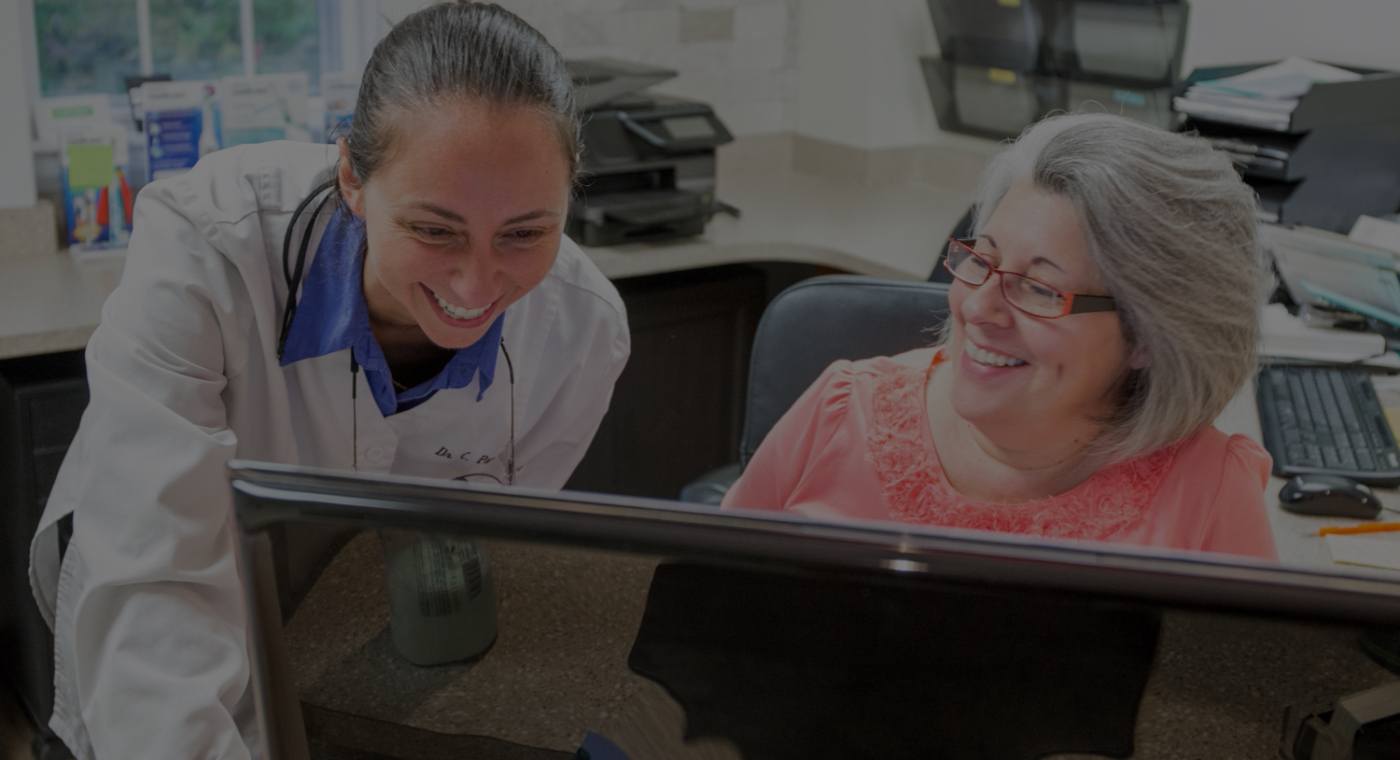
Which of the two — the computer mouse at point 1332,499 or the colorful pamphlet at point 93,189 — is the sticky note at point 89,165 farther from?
the computer mouse at point 1332,499

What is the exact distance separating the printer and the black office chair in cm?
102

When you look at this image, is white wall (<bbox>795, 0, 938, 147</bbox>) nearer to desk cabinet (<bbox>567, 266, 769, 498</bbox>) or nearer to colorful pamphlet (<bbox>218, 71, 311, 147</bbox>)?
desk cabinet (<bbox>567, 266, 769, 498</bbox>)

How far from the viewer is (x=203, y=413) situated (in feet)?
4.27

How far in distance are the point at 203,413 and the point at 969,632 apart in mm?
920

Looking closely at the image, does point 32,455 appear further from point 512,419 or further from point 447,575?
point 447,575

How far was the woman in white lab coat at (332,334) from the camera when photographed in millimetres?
1074

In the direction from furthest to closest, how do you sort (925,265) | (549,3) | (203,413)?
(549,3) < (925,265) < (203,413)

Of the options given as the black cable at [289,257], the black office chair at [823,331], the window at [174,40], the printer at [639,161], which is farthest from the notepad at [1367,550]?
the window at [174,40]

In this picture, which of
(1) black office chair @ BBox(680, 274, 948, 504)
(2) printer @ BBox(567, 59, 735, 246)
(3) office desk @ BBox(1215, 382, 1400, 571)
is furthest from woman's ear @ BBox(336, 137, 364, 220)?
(2) printer @ BBox(567, 59, 735, 246)

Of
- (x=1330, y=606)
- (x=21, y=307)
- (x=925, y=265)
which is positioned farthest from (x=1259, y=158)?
(x=1330, y=606)

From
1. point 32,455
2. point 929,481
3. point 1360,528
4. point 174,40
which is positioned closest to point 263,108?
point 174,40

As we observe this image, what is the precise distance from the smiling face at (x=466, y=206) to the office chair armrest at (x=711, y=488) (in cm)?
74

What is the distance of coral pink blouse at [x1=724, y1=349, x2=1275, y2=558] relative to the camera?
1.42 metres

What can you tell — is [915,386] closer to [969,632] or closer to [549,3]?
[969,632]
